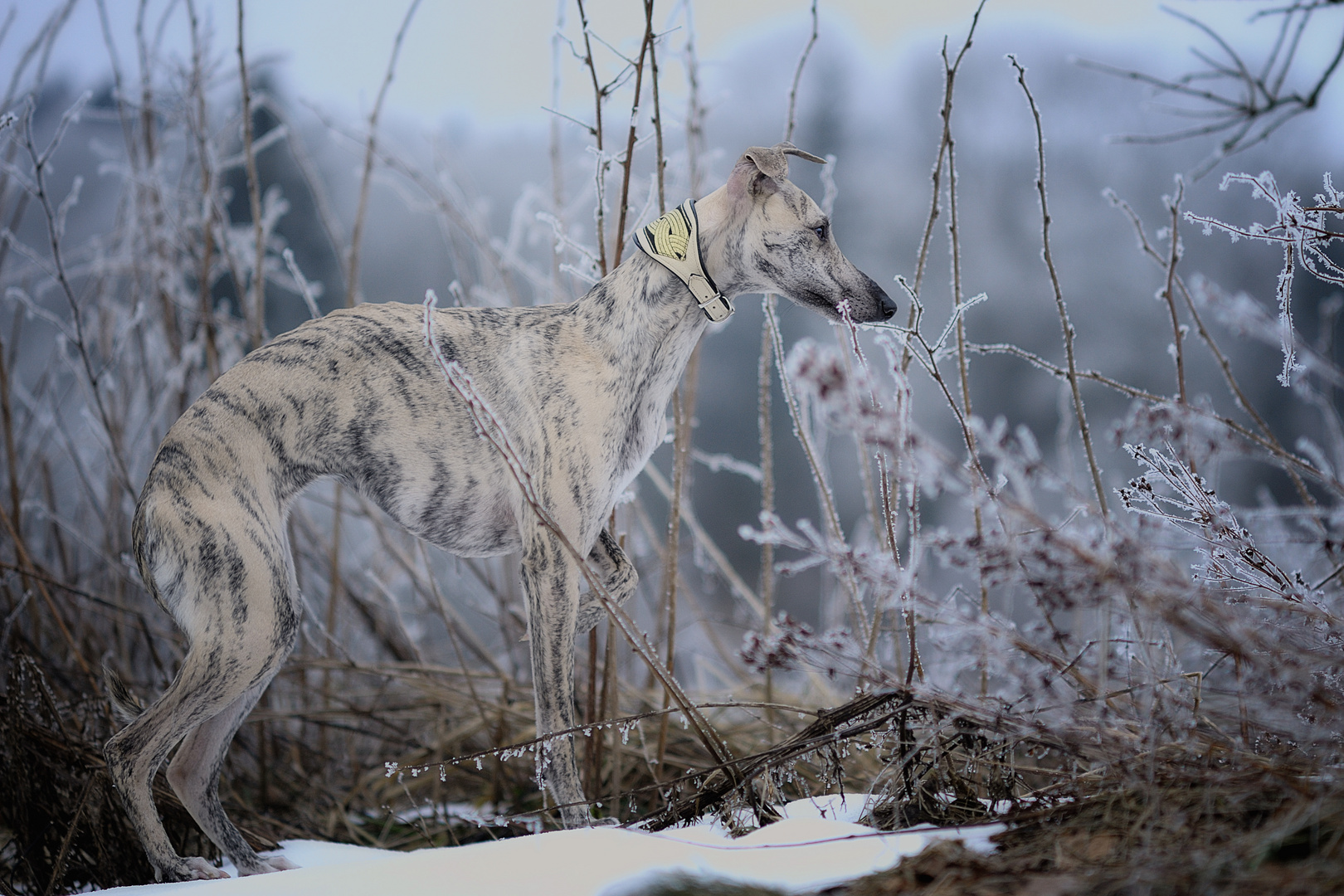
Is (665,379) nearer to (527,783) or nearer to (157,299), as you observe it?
(527,783)

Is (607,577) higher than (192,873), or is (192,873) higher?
(607,577)

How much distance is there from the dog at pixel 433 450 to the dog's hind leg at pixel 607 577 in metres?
0.01

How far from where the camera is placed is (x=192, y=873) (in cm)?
156

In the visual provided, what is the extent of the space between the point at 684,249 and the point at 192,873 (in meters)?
1.43

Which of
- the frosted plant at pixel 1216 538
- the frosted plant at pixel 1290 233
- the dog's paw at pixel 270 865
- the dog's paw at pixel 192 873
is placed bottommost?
the dog's paw at pixel 270 865

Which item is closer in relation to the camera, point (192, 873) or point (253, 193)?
point (192, 873)

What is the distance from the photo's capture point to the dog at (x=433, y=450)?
1.60 m

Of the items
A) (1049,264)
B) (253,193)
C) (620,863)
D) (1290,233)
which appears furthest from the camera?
(253,193)

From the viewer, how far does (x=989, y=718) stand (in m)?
1.21

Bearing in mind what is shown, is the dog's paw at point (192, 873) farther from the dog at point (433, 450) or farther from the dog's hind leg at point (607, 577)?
the dog's hind leg at point (607, 577)

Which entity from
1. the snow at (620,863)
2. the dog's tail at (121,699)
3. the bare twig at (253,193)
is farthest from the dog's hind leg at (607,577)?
the bare twig at (253,193)

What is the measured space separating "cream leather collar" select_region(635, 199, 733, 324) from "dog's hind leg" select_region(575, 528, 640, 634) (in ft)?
1.89

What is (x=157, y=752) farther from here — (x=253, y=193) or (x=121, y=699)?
(x=253, y=193)

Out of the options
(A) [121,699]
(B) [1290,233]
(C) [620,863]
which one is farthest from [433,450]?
(B) [1290,233]
